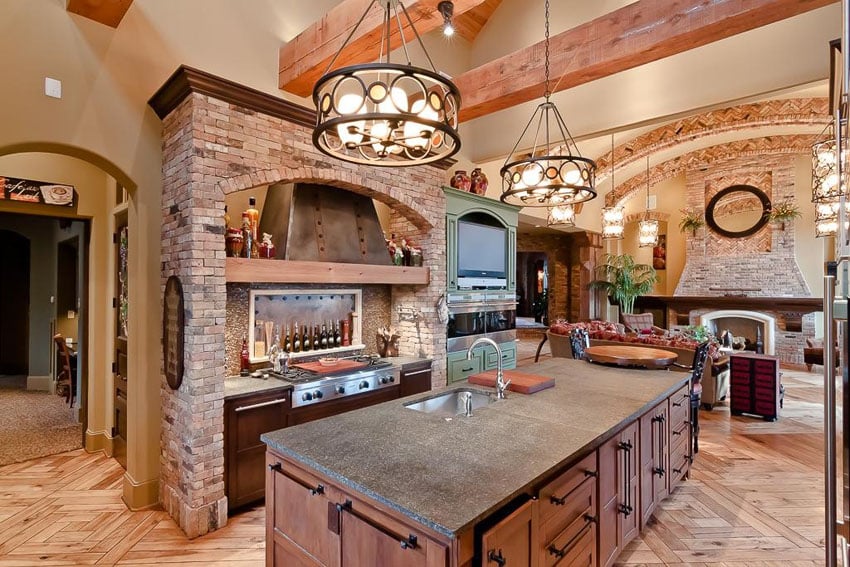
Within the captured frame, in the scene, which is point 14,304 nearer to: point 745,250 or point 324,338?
point 324,338

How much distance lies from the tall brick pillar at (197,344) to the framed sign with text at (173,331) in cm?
6

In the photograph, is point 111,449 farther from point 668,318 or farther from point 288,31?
point 668,318

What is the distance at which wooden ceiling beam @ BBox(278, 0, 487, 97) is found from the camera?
9.41 ft

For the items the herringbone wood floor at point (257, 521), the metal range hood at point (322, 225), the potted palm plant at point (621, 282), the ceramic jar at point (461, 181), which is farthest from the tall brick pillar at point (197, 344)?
the potted palm plant at point (621, 282)

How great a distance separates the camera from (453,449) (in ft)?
5.75

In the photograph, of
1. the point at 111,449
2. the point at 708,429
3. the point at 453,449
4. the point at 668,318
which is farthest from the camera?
the point at 668,318

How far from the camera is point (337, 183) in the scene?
3.80 meters

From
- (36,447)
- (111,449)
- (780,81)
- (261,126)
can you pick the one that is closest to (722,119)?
(780,81)

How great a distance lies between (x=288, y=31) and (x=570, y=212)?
13.4ft

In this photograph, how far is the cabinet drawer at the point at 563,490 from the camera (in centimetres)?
163

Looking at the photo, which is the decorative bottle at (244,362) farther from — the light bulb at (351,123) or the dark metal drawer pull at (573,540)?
the dark metal drawer pull at (573,540)

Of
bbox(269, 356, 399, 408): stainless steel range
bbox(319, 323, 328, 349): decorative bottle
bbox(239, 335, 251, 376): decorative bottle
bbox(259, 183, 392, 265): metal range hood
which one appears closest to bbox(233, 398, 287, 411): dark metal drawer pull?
bbox(269, 356, 399, 408): stainless steel range

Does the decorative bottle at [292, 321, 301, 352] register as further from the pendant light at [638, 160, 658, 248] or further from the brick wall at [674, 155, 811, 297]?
the brick wall at [674, 155, 811, 297]

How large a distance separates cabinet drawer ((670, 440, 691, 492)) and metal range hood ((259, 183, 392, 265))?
291 cm
